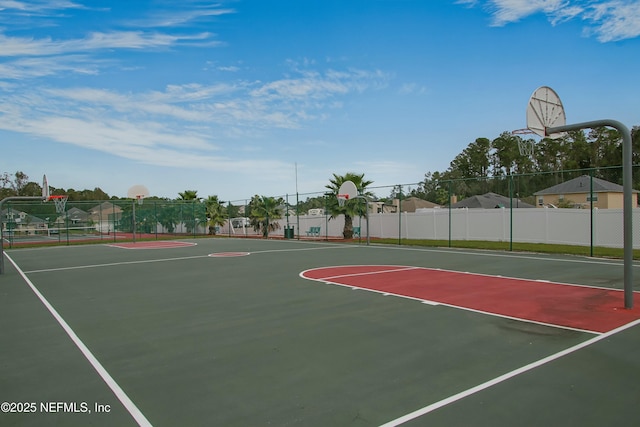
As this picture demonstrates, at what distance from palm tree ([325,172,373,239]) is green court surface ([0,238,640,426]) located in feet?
55.3

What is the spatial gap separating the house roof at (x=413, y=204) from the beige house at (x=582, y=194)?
696 centimetres

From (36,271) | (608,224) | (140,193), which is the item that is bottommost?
(36,271)

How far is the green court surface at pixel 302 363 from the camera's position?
11.8 ft

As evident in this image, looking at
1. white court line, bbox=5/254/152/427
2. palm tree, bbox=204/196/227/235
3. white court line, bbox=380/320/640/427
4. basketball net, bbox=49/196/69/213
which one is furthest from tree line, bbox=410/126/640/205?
basketball net, bbox=49/196/69/213

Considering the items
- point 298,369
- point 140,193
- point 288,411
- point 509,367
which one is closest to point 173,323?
point 298,369

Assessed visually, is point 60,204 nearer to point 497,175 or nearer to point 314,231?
point 314,231

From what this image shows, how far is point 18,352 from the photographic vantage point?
5422 millimetres

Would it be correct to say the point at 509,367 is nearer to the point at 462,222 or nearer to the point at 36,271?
the point at 36,271

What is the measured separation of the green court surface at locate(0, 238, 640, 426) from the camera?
3582mm

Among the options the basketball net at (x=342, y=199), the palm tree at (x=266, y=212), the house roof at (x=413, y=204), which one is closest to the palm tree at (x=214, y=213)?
the palm tree at (x=266, y=212)

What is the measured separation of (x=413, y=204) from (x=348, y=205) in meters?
5.33

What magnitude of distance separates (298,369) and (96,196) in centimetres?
9446

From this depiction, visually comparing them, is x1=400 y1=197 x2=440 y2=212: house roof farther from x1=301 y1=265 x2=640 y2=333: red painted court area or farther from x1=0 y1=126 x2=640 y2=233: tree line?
x1=301 y1=265 x2=640 y2=333: red painted court area

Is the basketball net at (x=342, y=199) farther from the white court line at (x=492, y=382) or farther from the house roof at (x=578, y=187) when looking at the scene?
the white court line at (x=492, y=382)
